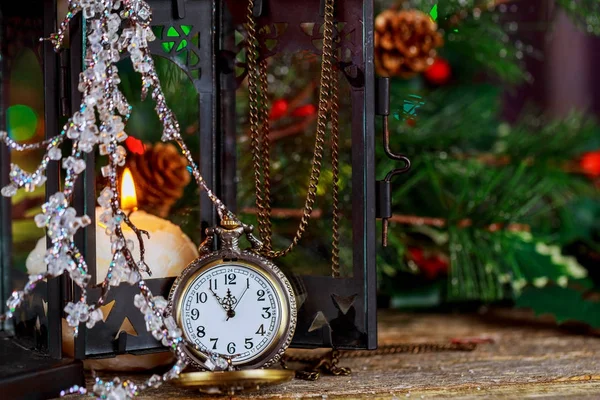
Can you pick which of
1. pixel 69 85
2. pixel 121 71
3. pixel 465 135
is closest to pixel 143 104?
pixel 121 71

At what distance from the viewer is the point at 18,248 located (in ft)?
2.26

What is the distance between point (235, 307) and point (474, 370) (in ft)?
0.73

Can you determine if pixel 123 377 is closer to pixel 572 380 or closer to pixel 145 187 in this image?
pixel 145 187

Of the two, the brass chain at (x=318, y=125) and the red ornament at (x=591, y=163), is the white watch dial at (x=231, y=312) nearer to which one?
the brass chain at (x=318, y=125)

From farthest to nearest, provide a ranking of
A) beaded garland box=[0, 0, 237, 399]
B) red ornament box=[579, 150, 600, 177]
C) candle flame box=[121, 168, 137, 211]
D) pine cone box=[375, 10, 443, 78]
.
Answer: red ornament box=[579, 150, 600, 177]
pine cone box=[375, 10, 443, 78]
candle flame box=[121, 168, 137, 211]
beaded garland box=[0, 0, 237, 399]

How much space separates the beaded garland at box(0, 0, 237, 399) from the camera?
0.50m

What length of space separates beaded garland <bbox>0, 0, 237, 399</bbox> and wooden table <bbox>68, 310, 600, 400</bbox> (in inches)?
2.8

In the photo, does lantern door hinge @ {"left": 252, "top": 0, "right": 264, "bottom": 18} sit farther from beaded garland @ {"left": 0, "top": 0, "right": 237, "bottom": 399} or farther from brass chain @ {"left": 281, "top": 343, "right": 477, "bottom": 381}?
brass chain @ {"left": 281, "top": 343, "right": 477, "bottom": 381}

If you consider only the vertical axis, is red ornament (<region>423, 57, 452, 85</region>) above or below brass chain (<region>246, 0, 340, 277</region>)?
above

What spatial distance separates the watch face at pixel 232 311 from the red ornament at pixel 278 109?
34 centimetres

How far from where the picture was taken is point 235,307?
1.86ft

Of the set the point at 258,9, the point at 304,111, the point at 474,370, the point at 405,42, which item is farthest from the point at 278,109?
the point at 474,370

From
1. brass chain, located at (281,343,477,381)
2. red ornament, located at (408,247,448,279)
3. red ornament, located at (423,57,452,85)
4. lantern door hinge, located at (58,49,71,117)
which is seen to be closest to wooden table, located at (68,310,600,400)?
brass chain, located at (281,343,477,381)

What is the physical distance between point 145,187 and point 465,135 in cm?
41
